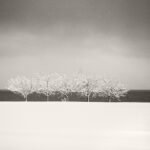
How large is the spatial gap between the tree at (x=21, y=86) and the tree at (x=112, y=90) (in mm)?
606

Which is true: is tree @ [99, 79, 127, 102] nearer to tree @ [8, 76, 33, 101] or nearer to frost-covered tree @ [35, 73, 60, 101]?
frost-covered tree @ [35, 73, 60, 101]

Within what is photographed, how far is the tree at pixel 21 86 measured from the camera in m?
1.81

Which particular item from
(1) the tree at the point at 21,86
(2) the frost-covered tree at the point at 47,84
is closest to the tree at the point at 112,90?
(2) the frost-covered tree at the point at 47,84

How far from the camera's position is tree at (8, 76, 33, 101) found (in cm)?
181

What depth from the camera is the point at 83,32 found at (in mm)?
1919

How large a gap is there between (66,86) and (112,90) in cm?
39
